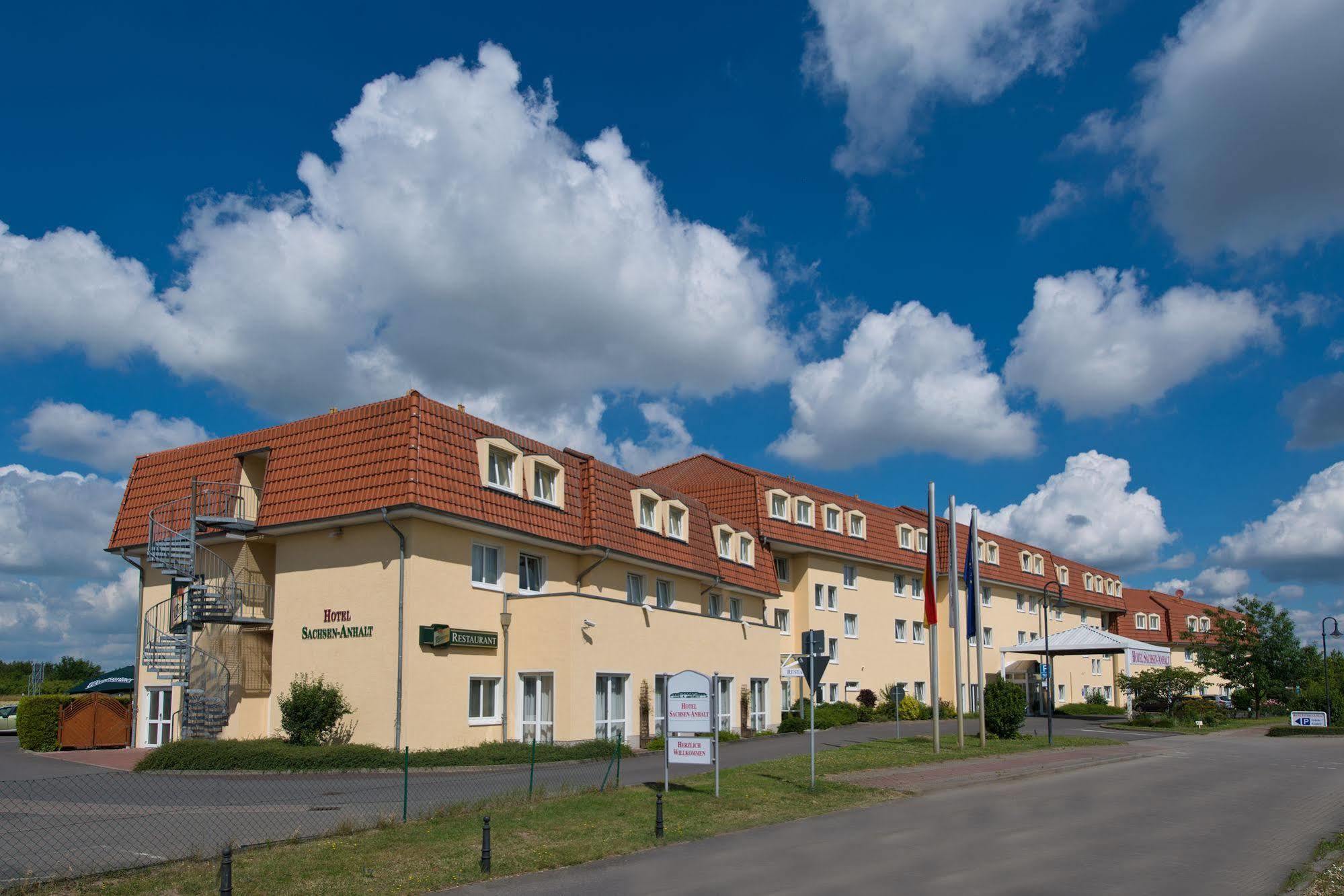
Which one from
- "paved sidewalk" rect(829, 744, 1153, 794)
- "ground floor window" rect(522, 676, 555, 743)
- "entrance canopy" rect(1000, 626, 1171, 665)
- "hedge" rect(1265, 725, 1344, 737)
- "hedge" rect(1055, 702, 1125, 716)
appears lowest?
"hedge" rect(1055, 702, 1125, 716)

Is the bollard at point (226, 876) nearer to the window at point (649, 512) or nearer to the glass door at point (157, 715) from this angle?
the glass door at point (157, 715)

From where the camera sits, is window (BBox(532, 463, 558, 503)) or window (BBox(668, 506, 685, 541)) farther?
window (BBox(668, 506, 685, 541))

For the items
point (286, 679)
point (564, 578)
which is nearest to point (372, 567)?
point (286, 679)

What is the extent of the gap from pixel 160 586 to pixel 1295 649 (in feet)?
176

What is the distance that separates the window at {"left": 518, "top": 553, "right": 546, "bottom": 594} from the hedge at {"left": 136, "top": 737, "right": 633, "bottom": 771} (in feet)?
18.4

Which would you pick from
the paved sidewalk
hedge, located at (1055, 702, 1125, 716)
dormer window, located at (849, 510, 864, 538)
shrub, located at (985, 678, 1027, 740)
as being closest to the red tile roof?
shrub, located at (985, 678, 1027, 740)

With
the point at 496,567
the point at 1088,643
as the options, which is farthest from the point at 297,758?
the point at 1088,643

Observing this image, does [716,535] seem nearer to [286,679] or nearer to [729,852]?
[286,679]

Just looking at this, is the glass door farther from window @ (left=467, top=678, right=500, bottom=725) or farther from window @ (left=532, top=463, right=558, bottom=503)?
window @ (left=532, top=463, right=558, bottom=503)

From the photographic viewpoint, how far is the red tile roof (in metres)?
24.9

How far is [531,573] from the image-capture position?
29.0 m

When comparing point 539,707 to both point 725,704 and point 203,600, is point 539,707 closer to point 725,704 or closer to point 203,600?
point 203,600

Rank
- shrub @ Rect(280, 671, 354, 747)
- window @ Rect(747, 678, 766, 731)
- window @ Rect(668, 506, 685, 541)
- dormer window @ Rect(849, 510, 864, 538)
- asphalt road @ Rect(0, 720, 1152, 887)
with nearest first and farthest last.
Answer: asphalt road @ Rect(0, 720, 1152, 887) < shrub @ Rect(280, 671, 354, 747) < window @ Rect(668, 506, 685, 541) < window @ Rect(747, 678, 766, 731) < dormer window @ Rect(849, 510, 864, 538)

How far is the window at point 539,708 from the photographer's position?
2664 cm
